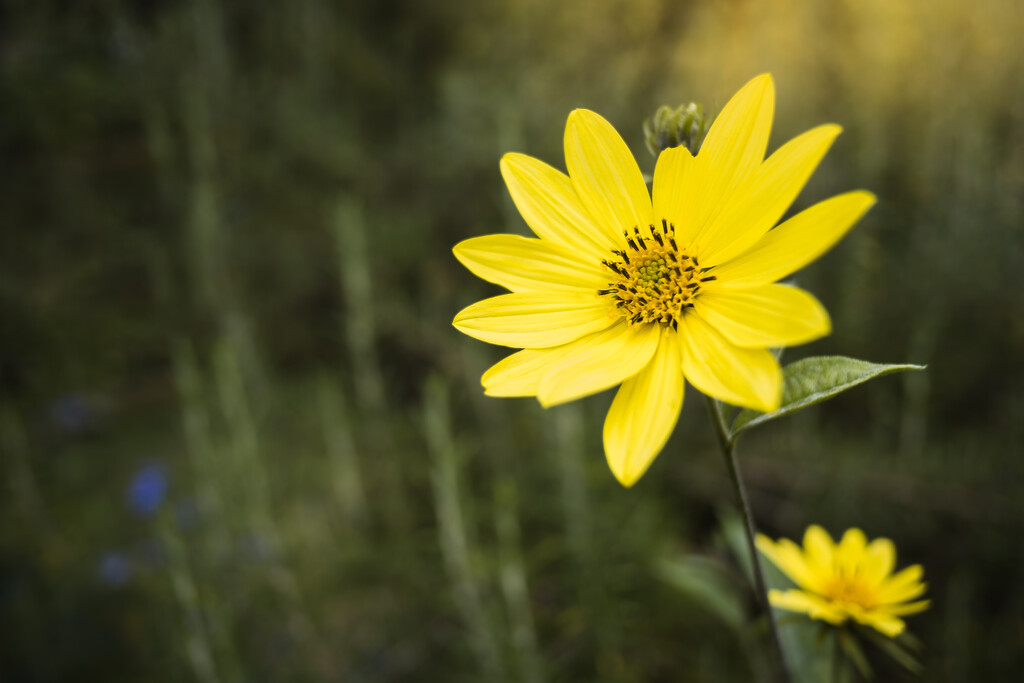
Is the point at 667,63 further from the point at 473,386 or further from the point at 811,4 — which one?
the point at 473,386

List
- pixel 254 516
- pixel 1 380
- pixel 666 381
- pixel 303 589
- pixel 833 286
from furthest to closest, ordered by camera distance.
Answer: pixel 1 380 → pixel 833 286 → pixel 303 589 → pixel 254 516 → pixel 666 381

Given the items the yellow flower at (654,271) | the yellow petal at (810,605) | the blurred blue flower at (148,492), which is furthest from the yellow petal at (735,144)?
the blurred blue flower at (148,492)

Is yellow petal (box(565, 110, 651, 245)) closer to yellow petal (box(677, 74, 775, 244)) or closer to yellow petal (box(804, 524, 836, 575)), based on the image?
yellow petal (box(677, 74, 775, 244))

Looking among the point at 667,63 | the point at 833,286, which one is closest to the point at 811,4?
the point at 667,63

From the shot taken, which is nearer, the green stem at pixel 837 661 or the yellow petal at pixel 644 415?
the yellow petal at pixel 644 415

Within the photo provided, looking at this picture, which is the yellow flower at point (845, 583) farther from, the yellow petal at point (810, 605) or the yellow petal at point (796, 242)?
the yellow petal at point (796, 242)

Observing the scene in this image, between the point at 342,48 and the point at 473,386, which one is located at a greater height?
the point at 342,48

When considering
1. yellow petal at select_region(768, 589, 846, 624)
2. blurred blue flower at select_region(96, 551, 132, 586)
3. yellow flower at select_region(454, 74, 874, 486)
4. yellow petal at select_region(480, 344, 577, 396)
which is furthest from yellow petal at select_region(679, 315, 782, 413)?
blurred blue flower at select_region(96, 551, 132, 586)
